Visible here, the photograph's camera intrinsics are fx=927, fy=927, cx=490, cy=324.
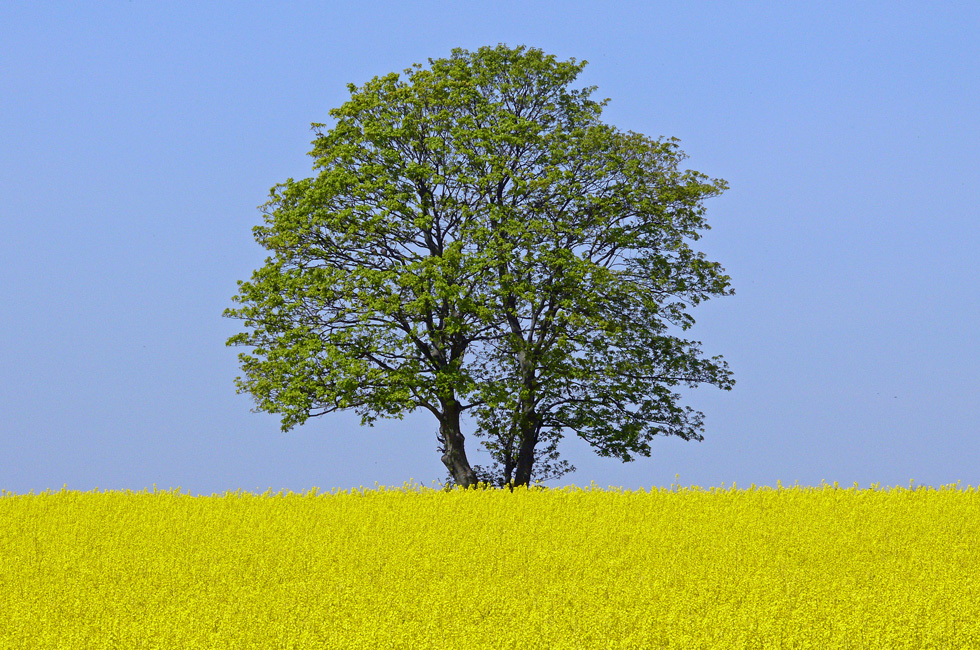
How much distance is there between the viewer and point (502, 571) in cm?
1099

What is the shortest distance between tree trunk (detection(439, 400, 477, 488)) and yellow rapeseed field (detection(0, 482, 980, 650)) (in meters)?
6.18

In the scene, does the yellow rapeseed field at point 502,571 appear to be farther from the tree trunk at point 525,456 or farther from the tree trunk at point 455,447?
the tree trunk at point 525,456

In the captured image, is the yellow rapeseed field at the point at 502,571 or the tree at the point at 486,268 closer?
the yellow rapeseed field at the point at 502,571

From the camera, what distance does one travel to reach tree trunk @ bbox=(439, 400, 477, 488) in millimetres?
23953

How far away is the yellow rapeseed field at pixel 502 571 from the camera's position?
8.05 m

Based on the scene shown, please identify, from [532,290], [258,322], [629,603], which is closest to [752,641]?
[629,603]

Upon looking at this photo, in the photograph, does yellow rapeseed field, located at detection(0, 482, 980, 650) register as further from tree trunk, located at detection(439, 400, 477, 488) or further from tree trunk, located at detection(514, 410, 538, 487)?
tree trunk, located at detection(514, 410, 538, 487)

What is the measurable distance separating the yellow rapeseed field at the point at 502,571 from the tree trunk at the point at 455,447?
20.3ft

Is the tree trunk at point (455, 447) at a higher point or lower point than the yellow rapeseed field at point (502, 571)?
higher

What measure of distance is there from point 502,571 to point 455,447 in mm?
13067

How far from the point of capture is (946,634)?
793 centimetres

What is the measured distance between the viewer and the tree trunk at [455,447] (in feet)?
78.6

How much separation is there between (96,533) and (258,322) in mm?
10457

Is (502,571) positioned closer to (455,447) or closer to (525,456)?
(455,447)
